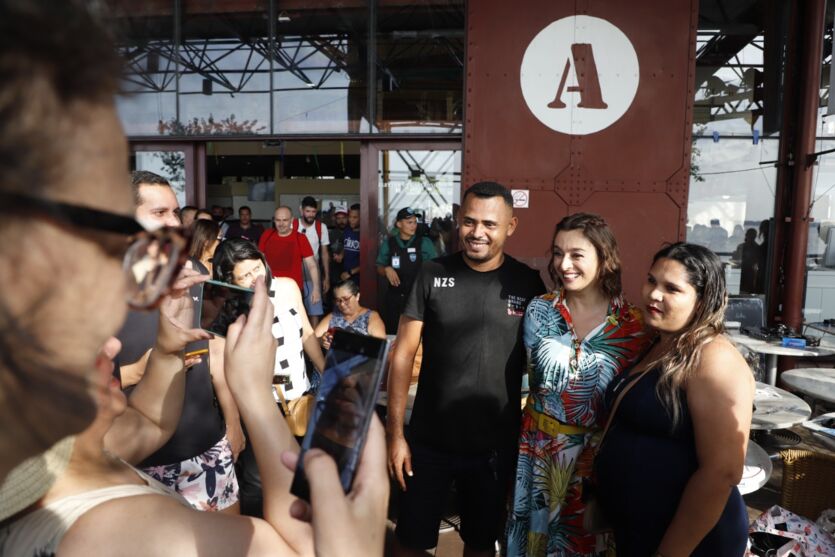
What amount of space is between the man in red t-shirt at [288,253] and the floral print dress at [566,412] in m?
4.42

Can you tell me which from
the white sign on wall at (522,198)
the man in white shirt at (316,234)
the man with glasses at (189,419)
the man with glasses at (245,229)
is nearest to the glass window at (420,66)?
the white sign on wall at (522,198)

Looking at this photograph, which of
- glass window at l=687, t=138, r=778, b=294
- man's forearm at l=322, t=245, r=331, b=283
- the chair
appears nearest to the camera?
the chair

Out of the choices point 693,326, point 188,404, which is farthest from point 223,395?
point 693,326

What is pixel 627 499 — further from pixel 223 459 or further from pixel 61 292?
pixel 61 292

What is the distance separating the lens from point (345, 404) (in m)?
0.83

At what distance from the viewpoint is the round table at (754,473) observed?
2.55 m

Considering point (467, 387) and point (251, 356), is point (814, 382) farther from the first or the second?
point (251, 356)

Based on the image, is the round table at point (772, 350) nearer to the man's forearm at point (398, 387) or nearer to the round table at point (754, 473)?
the round table at point (754, 473)

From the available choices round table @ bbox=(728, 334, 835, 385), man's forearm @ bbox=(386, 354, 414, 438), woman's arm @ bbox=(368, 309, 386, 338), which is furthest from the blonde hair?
round table @ bbox=(728, 334, 835, 385)

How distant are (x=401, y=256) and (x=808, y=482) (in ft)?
12.8

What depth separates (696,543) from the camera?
1775 millimetres

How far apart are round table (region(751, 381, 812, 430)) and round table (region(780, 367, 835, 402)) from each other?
0.11 m

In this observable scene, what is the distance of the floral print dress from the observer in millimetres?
2256

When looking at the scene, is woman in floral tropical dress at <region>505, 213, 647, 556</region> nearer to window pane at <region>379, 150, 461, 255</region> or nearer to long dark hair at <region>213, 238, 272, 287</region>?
long dark hair at <region>213, 238, 272, 287</region>
